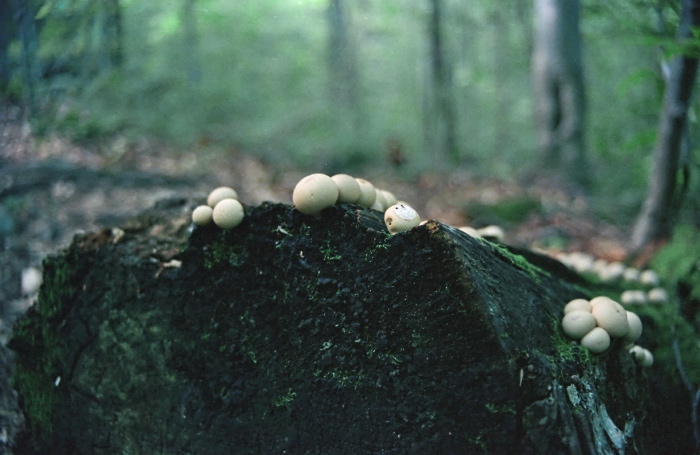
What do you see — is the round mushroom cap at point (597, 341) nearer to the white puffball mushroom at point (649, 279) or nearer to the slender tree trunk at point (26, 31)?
the white puffball mushroom at point (649, 279)

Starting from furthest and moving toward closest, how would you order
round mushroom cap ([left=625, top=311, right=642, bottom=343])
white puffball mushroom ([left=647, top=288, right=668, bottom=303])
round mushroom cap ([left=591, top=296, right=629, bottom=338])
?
1. white puffball mushroom ([left=647, top=288, right=668, bottom=303])
2. round mushroom cap ([left=625, top=311, right=642, bottom=343])
3. round mushroom cap ([left=591, top=296, right=629, bottom=338])

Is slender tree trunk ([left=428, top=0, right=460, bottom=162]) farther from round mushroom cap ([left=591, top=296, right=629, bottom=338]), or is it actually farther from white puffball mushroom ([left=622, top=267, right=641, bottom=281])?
round mushroom cap ([left=591, top=296, right=629, bottom=338])

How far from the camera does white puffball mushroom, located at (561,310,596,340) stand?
7.45 ft

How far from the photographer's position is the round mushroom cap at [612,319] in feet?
7.41

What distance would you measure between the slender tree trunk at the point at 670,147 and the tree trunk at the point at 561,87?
4.18 meters

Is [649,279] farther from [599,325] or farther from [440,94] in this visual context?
[440,94]

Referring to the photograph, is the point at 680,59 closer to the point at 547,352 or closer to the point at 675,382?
the point at 675,382

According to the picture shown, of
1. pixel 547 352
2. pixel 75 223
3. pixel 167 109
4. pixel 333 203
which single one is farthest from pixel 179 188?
pixel 547 352

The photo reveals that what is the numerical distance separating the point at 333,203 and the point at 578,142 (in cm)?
827

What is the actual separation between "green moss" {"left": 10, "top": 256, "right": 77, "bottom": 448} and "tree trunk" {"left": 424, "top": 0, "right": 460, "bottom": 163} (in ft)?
28.3

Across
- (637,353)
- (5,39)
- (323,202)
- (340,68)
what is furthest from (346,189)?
(340,68)

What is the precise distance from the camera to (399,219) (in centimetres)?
213

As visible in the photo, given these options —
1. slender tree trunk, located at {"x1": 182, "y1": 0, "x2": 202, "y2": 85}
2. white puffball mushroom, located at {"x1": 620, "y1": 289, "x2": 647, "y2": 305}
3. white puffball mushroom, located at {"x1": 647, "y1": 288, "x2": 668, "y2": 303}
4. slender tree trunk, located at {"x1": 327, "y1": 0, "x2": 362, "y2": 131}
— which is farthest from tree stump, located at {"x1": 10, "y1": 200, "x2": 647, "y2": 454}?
slender tree trunk, located at {"x1": 327, "y1": 0, "x2": 362, "y2": 131}

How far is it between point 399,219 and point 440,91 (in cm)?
882
